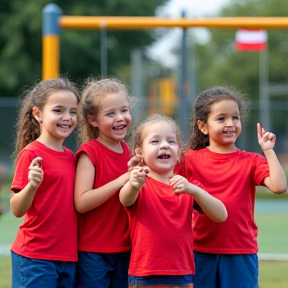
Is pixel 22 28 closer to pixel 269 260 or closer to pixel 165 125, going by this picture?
pixel 269 260

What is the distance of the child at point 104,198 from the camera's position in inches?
145

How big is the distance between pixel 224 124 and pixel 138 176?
829mm

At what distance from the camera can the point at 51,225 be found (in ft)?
12.0

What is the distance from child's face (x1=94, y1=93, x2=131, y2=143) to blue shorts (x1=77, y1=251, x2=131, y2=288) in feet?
1.94

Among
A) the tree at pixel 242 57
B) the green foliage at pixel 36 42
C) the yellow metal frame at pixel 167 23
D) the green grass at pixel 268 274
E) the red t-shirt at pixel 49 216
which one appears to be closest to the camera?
the red t-shirt at pixel 49 216

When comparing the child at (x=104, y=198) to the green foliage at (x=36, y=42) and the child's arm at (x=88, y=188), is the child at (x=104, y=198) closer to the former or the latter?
the child's arm at (x=88, y=188)

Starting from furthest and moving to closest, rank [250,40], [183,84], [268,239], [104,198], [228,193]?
[250,40] < [183,84] < [268,239] < [228,193] < [104,198]

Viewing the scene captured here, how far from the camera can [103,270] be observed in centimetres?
371

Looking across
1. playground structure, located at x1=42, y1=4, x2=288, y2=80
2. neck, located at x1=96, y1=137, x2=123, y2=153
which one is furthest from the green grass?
playground structure, located at x1=42, y1=4, x2=288, y2=80

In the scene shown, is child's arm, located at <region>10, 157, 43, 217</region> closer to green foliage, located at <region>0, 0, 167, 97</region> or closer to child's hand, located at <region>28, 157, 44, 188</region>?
child's hand, located at <region>28, 157, 44, 188</region>

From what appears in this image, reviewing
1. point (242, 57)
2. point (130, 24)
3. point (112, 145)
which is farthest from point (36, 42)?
point (242, 57)

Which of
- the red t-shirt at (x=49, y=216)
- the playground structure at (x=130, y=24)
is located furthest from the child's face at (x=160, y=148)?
the playground structure at (x=130, y=24)

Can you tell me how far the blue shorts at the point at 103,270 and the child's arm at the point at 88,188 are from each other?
25 cm

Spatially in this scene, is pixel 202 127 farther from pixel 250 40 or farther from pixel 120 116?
pixel 250 40
